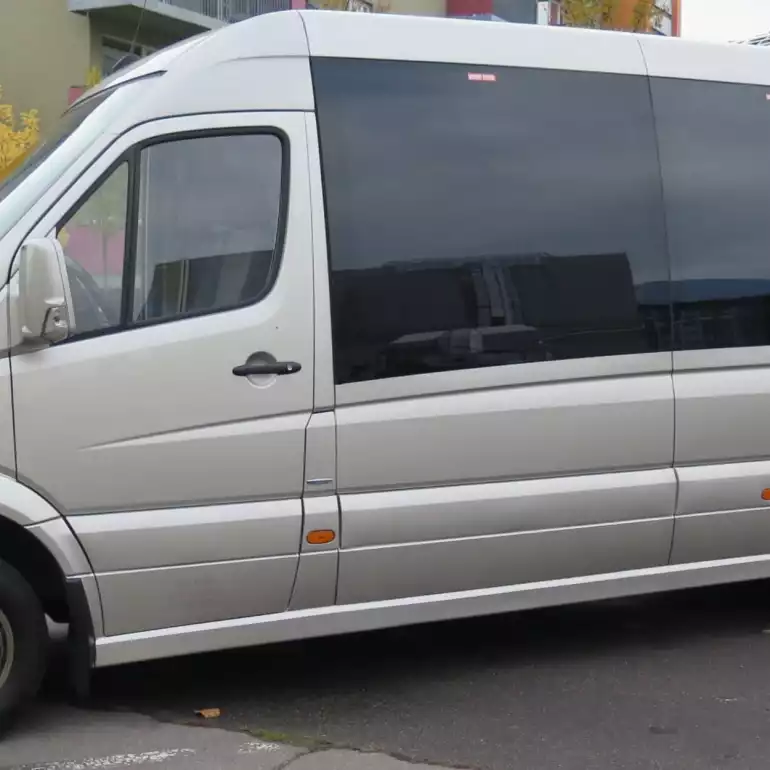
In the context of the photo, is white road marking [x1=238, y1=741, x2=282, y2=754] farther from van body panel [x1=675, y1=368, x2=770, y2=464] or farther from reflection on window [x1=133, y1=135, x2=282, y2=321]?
van body panel [x1=675, y1=368, x2=770, y2=464]

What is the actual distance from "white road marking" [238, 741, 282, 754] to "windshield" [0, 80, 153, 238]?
83.5 inches

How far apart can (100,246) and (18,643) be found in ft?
5.04

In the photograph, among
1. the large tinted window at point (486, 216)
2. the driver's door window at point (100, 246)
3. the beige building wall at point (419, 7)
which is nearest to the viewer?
the driver's door window at point (100, 246)

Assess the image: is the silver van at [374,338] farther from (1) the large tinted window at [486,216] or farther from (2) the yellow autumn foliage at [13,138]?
(2) the yellow autumn foliage at [13,138]

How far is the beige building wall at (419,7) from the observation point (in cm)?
2256

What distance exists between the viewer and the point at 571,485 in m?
5.16

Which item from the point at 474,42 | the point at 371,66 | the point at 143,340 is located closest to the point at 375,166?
the point at 371,66

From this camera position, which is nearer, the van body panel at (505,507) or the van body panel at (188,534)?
the van body panel at (188,534)

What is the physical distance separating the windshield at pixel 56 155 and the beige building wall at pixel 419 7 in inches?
696

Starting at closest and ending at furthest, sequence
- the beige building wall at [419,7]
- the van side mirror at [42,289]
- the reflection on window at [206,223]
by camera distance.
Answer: the van side mirror at [42,289] → the reflection on window at [206,223] → the beige building wall at [419,7]

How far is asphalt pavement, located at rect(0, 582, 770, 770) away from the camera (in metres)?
4.40

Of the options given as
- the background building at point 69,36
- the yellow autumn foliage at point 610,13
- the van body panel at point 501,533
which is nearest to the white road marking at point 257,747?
the van body panel at point 501,533

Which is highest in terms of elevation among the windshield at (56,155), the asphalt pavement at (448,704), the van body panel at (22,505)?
the windshield at (56,155)

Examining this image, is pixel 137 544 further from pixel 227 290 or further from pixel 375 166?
pixel 375 166
